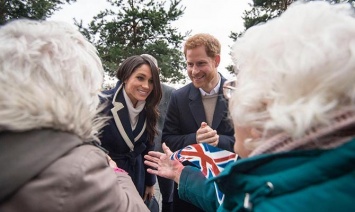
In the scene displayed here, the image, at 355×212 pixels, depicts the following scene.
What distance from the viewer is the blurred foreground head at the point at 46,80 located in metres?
0.93

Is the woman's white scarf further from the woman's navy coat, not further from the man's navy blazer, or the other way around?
the man's navy blazer

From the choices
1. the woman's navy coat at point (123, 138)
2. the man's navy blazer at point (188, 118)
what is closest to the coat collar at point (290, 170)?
the man's navy blazer at point (188, 118)

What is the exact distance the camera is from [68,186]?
910 millimetres

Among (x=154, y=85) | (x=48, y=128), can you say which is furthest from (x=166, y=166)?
(x=154, y=85)

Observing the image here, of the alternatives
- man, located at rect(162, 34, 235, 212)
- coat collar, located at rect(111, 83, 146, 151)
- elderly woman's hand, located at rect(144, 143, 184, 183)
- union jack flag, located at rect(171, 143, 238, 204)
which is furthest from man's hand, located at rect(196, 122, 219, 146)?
coat collar, located at rect(111, 83, 146, 151)

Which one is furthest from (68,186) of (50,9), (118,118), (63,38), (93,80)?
(50,9)

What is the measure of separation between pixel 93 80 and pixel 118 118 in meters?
1.51

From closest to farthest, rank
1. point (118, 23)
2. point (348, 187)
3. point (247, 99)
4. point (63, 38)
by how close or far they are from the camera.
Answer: point (348, 187)
point (247, 99)
point (63, 38)
point (118, 23)

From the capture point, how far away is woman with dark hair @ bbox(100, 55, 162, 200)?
2.65 metres

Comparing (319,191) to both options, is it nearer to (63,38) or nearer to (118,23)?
(63,38)

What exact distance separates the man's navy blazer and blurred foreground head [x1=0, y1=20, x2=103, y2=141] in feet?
4.94

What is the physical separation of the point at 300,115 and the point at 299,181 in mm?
169

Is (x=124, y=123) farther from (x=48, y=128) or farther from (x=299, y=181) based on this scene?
(x=299, y=181)

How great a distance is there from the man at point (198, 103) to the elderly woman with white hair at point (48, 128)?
153cm
